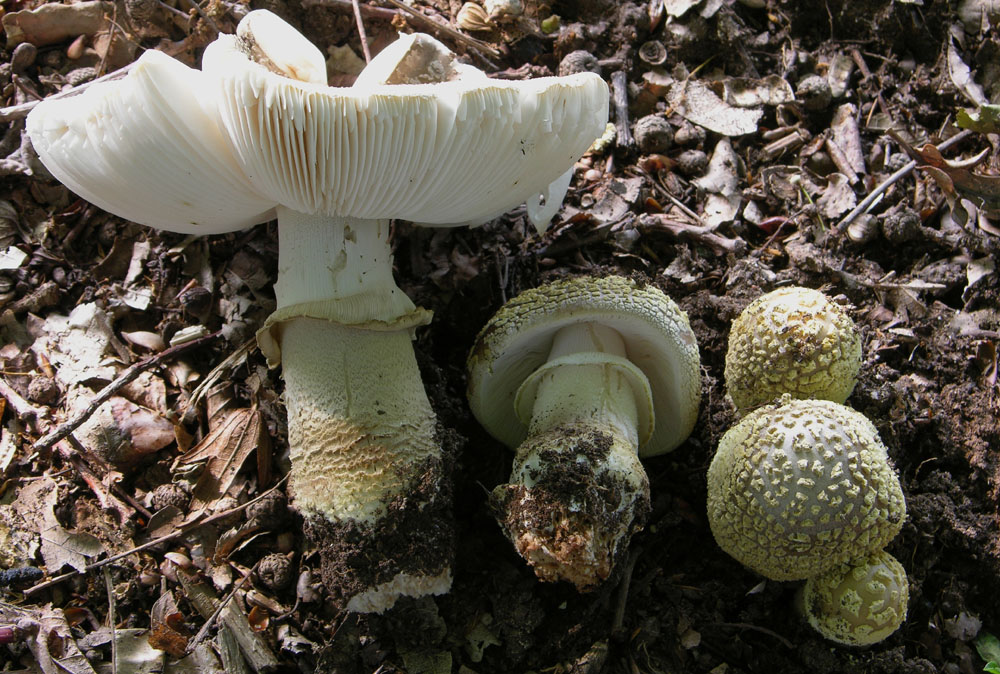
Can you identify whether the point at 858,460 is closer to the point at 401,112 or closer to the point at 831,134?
the point at 401,112

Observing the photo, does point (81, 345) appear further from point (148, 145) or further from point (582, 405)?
point (582, 405)

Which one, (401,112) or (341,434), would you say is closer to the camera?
(401,112)

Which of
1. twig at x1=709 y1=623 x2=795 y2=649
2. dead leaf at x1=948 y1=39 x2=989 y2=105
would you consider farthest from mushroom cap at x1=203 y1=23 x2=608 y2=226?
dead leaf at x1=948 y1=39 x2=989 y2=105

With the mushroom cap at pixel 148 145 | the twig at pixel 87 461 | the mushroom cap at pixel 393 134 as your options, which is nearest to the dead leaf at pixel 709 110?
the mushroom cap at pixel 393 134

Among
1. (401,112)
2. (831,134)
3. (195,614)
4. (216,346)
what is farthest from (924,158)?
(195,614)

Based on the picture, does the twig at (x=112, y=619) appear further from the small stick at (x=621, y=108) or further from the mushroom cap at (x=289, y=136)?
the small stick at (x=621, y=108)

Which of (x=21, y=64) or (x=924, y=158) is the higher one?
(x=21, y=64)

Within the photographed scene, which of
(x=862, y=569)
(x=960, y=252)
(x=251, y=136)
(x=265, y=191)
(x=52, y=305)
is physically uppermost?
(x=251, y=136)
